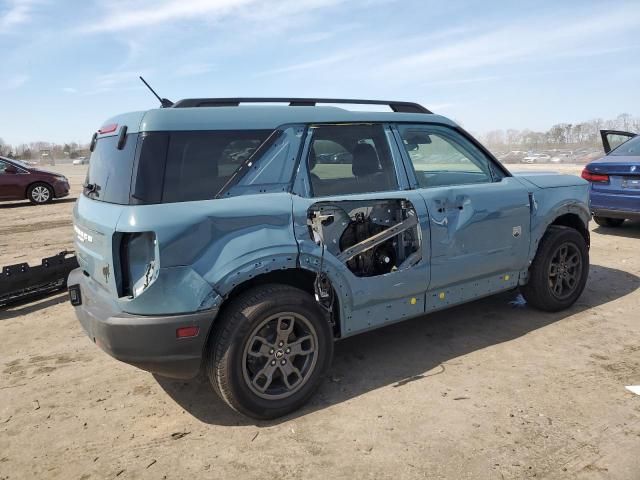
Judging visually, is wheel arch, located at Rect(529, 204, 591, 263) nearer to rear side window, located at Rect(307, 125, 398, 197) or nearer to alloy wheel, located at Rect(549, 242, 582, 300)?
alloy wheel, located at Rect(549, 242, 582, 300)

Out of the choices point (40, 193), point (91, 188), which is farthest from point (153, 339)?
point (40, 193)

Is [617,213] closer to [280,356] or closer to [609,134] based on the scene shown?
[609,134]

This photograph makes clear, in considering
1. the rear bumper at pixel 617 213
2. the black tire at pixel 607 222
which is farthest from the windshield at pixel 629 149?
the black tire at pixel 607 222

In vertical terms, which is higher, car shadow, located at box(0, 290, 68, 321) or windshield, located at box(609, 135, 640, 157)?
windshield, located at box(609, 135, 640, 157)

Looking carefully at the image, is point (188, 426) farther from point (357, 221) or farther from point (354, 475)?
point (357, 221)

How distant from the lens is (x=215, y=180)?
2.91m

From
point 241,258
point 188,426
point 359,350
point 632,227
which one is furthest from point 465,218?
point 632,227

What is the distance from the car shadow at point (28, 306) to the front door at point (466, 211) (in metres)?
4.11

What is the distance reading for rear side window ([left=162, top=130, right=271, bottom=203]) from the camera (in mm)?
2783

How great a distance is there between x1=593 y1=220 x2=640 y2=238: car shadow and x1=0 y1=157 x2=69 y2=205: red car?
46.1ft

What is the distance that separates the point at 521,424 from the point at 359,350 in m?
1.43

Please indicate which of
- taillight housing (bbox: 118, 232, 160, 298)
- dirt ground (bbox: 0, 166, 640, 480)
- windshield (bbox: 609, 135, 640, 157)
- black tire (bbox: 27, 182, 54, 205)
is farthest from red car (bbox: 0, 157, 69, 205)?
windshield (bbox: 609, 135, 640, 157)

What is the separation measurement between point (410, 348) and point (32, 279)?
13.2 ft

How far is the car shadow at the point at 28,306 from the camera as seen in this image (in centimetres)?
495
